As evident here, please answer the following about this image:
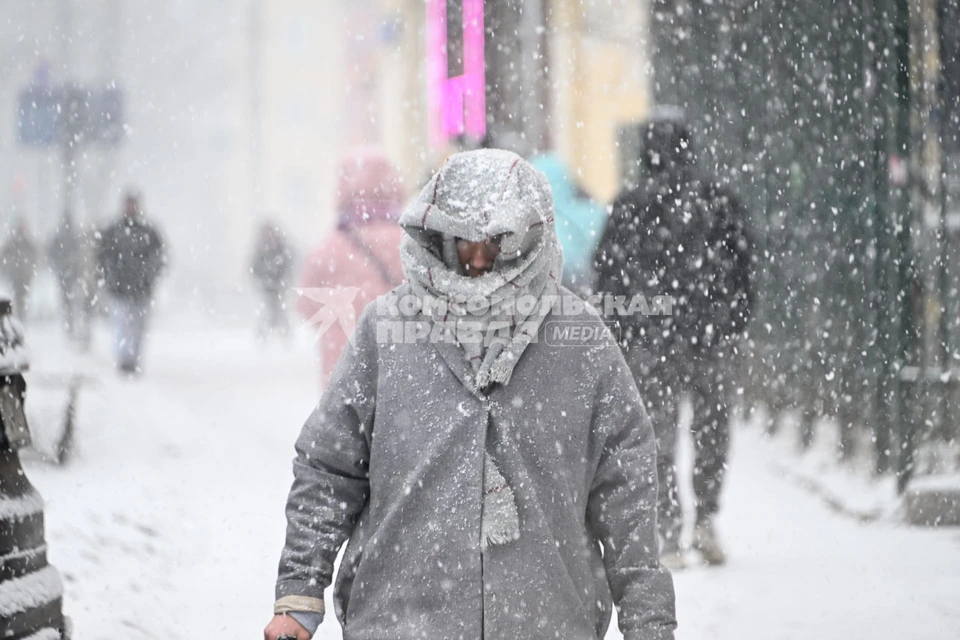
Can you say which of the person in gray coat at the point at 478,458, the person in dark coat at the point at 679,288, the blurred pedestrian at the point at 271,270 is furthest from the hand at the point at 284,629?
the blurred pedestrian at the point at 271,270

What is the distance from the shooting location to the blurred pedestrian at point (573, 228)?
5.50 metres

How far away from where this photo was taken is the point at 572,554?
238 centimetres

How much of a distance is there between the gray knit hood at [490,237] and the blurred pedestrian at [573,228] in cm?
302

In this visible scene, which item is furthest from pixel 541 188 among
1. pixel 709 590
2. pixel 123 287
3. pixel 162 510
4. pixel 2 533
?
pixel 123 287

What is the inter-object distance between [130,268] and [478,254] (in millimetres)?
11905

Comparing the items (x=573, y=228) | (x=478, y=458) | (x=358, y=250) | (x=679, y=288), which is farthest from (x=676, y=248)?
(x=478, y=458)

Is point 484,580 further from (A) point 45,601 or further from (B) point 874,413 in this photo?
(B) point 874,413

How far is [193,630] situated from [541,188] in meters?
3.26

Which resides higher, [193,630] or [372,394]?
[372,394]

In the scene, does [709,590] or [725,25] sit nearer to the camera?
[709,590]

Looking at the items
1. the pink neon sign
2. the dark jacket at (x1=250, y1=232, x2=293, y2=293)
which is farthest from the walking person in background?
the pink neon sign

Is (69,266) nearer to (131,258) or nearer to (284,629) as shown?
(131,258)

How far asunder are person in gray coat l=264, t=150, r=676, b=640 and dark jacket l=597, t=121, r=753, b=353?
2.73m

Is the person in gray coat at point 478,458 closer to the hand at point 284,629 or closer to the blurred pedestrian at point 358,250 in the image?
the hand at point 284,629
